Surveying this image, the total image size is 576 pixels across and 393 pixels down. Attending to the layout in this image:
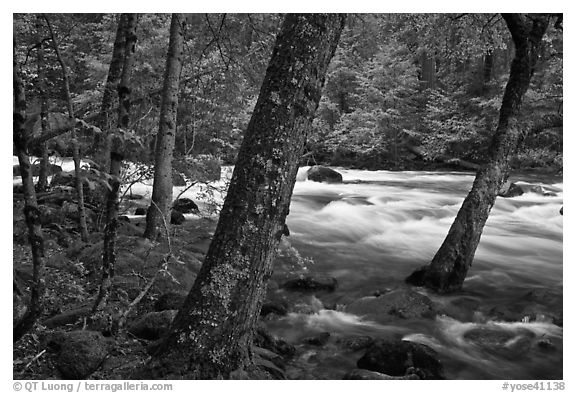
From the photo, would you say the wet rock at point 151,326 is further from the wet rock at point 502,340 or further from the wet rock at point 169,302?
the wet rock at point 502,340

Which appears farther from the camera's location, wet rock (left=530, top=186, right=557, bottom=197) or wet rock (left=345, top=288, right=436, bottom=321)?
wet rock (left=530, top=186, right=557, bottom=197)

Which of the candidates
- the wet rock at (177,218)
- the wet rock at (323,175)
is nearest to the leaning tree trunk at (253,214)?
the wet rock at (177,218)

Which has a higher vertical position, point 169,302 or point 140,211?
point 169,302

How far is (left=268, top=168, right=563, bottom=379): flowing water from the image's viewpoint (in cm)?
404

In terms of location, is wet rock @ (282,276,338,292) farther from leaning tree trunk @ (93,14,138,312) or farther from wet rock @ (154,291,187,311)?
leaning tree trunk @ (93,14,138,312)

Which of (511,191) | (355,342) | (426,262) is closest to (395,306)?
(355,342)

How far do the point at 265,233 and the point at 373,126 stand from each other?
1063 cm

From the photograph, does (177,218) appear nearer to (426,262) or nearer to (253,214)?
(426,262)

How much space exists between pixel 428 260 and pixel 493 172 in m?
1.81

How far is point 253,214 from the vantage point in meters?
2.27

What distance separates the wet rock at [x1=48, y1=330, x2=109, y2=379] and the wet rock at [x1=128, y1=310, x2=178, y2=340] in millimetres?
395

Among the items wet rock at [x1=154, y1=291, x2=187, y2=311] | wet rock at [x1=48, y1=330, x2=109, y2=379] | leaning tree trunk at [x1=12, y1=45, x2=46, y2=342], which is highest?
leaning tree trunk at [x1=12, y1=45, x2=46, y2=342]

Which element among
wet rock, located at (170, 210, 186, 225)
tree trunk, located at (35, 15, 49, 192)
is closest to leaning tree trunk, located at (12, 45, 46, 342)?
tree trunk, located at (35, 15, 49, 192)
